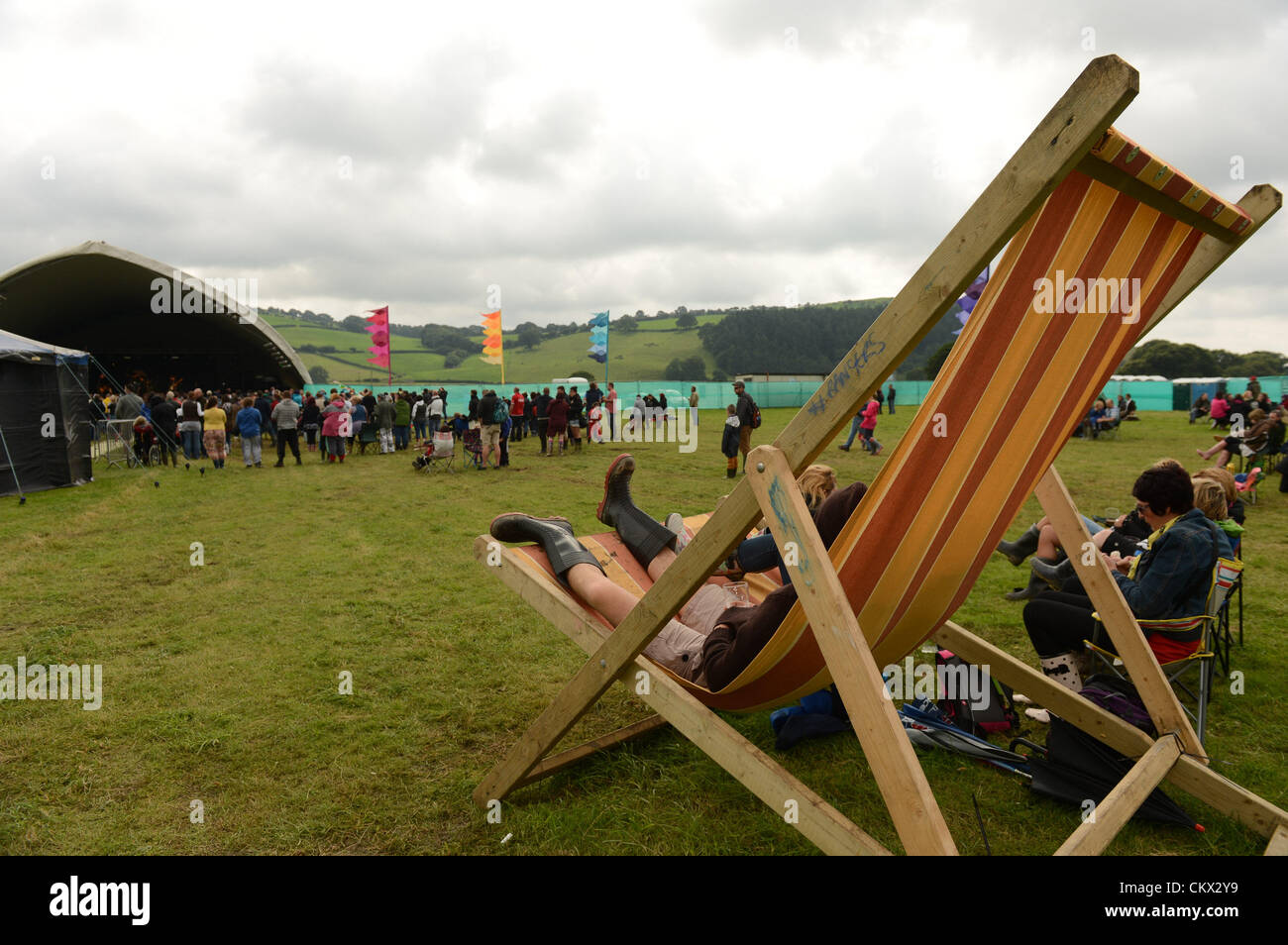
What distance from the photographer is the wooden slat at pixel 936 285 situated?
1.31m

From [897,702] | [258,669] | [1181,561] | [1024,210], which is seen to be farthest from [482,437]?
[1024,210]

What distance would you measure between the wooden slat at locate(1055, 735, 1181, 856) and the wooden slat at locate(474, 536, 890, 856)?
0.71 m

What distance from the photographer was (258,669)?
4.35 m

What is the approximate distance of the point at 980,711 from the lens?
3496 mm

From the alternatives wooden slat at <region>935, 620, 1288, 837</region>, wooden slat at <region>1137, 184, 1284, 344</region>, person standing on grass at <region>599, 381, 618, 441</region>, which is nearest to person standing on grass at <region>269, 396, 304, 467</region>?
person standing on grass at <region>599, 381, 618, 441</region>

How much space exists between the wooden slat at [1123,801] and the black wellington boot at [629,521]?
2111 millimetres

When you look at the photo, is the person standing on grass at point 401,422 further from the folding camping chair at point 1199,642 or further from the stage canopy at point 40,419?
the folding camping chair at point 1199,642

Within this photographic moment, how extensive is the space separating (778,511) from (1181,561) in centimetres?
235

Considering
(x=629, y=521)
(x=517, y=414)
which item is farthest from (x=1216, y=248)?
(x=517, y=414)

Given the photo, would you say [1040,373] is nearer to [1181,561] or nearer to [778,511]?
[778,511]

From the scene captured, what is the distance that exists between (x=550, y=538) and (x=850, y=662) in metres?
1.74

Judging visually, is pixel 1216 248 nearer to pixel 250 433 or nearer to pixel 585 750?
pixel 585 750
